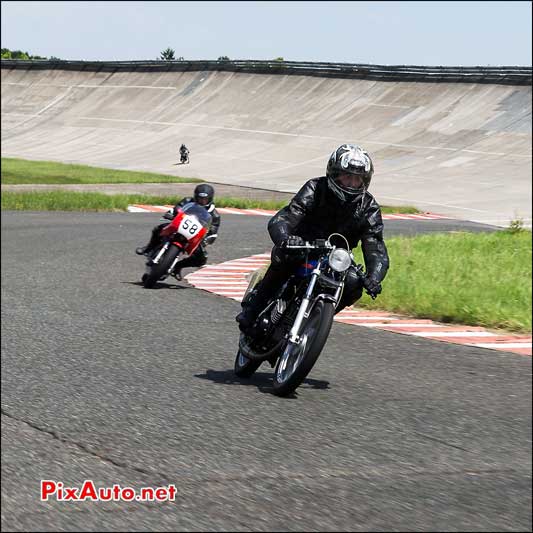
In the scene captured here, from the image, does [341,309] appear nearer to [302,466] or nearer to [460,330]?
[460,330]

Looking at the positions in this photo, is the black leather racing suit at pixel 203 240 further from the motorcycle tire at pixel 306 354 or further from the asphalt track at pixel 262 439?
the asphalt track at pixel 262 439

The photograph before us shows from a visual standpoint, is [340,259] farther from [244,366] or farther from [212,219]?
[244,366]

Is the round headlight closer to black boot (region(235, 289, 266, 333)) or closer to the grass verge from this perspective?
black boot (region(235, 289, 266, 333))

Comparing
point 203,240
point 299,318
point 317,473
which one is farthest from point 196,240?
point 317,473

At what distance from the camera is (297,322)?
3.46 metres

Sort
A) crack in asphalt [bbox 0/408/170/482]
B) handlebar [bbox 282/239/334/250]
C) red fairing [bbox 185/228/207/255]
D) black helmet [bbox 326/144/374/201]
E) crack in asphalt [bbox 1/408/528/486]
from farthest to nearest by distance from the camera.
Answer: crack in asphalt [bbox 0/408/170/482] → crack in asphalt [bbox 1/408/528/486] → red fairing [bbox 185/228/207/255] → handlebar [bbox 282/239/334/250] → black helmet [bbox 326/144/374/201]

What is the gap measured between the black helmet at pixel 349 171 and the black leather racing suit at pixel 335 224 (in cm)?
1

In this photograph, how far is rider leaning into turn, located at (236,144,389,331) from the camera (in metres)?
2.38

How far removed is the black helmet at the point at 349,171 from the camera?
236cm

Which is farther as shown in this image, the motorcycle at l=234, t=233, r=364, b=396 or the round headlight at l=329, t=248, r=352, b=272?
the motorcycle at l=234, t=233, r=364, b=396

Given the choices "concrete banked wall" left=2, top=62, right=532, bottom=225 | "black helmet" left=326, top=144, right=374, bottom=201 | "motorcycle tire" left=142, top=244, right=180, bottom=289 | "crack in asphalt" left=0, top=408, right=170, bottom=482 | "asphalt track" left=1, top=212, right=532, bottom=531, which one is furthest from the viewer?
"crack in asphalt" left=0, top=408, right=170, bottom=482

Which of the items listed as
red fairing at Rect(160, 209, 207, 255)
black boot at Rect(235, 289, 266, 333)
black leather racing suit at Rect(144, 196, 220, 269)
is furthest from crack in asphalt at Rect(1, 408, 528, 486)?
black boot at Rect(235, 289, 266, 333)

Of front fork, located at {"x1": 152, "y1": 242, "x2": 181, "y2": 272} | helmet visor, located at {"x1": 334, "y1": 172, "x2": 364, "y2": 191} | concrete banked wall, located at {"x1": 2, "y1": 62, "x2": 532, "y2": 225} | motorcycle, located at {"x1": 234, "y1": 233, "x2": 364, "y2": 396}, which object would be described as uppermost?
concrete banked wall, located at {"x1": 2, "y1": 62, "x2": 532, "y2": 225}

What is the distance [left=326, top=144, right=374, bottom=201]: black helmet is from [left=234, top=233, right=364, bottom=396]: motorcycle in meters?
0.16
